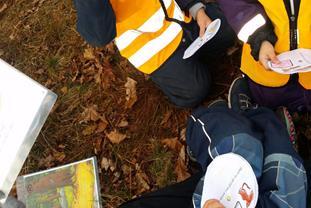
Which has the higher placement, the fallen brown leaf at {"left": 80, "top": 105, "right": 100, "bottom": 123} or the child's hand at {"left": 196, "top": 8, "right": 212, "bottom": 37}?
the child's hand at {"left": 196, "top": 8, "right": 212, "bottom": 37}

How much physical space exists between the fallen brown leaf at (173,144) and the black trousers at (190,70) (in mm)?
223

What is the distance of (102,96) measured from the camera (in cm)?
314

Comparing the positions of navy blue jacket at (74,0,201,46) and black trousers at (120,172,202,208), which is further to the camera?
black trousers at (120,172,202,208)

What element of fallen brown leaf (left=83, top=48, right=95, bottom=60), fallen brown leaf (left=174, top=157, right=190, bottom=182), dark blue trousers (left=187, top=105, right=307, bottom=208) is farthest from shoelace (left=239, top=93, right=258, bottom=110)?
fallen brown leaf (left=83, top=48, right=95, bottom=60)

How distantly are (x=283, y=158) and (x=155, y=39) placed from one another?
980 millimetres

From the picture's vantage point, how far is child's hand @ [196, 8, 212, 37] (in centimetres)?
251

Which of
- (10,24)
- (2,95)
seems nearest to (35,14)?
(10,24)

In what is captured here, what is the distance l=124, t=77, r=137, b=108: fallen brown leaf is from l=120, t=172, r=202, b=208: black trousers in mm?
856

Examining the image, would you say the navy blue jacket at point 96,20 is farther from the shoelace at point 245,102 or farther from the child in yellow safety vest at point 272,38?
the shoelace at point 245,102

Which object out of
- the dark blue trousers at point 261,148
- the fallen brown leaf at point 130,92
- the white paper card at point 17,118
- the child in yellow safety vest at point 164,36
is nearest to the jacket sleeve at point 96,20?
the child in yellow safety vest at point 164,36

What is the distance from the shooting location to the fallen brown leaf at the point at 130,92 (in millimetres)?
3029

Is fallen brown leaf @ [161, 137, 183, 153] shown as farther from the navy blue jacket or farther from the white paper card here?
the white paper card

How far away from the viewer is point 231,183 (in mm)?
1857

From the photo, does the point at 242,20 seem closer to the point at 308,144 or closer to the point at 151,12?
the point at 151,12
